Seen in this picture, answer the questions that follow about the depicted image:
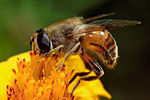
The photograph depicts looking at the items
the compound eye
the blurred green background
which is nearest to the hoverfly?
the compound eye

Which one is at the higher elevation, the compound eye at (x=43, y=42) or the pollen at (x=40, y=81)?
the compound eye at (x=43, y=42)

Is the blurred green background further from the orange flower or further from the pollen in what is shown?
the pollen

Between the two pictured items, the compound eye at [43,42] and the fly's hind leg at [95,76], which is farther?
the fly's hind leg at [95,76]

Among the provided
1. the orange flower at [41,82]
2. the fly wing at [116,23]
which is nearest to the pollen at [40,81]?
the orange flower at [41,82]

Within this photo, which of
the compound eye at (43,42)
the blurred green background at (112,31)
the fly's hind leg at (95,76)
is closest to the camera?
the compound eye at (43,42)

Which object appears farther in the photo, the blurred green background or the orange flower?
the blurred green background

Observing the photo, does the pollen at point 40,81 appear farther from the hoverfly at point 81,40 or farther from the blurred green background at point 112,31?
the blurred green background at point 112,31

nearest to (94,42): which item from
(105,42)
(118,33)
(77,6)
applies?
(105,42)
